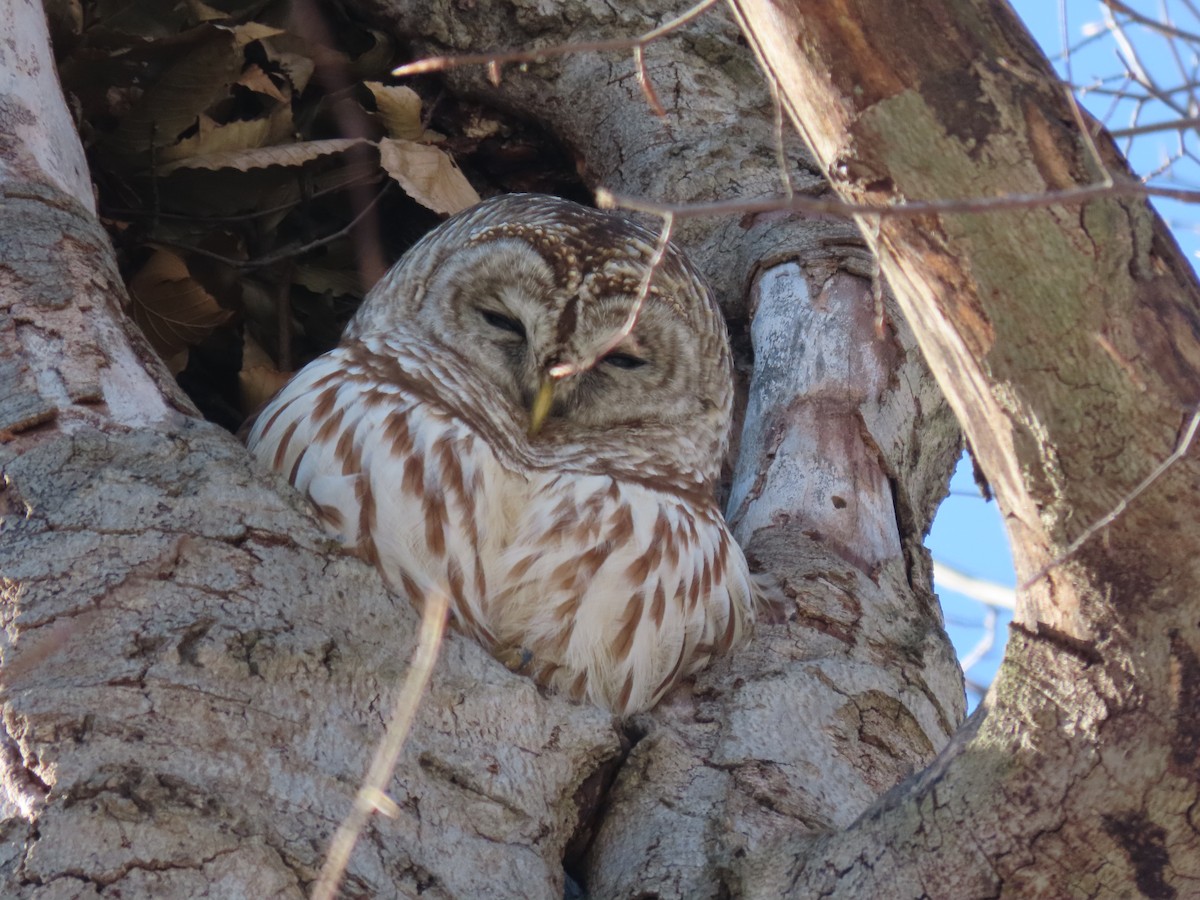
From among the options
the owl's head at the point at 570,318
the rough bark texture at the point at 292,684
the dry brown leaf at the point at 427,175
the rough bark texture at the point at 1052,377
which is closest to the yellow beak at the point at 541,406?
the owl's head at the point at 570,318

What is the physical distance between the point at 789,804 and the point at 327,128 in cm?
261

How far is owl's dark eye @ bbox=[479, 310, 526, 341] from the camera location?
3.60 metres

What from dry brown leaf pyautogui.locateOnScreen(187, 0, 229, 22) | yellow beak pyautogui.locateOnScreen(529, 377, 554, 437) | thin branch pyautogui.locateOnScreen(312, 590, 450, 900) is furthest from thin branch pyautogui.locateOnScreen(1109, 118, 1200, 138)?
dry brown leaf pyautogui.locateOnScreen(187, 0, 229, 22)

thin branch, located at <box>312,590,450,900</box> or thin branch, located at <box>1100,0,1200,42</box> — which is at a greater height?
thin branch, located at <box>1100,0,1200,42</box>

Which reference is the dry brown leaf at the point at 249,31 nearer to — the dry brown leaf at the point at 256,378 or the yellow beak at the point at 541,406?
the dry brown leaf at the point at 256,378

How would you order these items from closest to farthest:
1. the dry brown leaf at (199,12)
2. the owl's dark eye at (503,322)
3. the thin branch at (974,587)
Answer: the owl's dark eye at (503,322) < the dry brown leaf at (199,12) < the thin branch at (974,587)

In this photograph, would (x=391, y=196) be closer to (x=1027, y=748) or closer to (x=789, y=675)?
(x=789, y=675)

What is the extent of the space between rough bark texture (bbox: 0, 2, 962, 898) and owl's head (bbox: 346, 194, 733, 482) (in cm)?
28

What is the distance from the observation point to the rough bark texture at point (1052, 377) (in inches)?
67.8

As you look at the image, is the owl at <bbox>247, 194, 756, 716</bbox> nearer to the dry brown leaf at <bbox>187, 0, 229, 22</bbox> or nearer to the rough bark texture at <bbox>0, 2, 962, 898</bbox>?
the rough bark texture at <bbox>0, 2, 962, 898</bbox>

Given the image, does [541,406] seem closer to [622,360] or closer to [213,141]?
[622,360]

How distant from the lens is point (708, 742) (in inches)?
108

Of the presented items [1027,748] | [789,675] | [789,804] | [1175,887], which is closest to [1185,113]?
[1027,748]

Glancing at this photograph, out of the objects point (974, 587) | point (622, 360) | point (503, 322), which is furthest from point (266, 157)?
point (974, 587)
